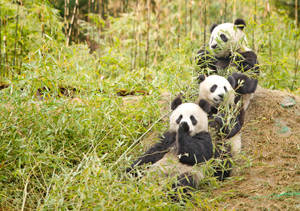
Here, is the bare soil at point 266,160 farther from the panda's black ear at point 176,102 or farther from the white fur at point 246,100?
the panda's black ear at point 176,102

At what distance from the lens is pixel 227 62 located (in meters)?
3.86

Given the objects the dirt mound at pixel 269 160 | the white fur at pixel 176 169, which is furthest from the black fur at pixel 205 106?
the dirt mound at pixel 269 160

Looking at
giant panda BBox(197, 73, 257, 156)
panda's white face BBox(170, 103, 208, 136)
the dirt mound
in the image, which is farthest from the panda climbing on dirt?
panda's white face BBox(170, 103, 208, 136)

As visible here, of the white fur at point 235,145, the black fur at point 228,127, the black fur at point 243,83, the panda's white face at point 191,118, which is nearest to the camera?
the panda's white face at point 191,118

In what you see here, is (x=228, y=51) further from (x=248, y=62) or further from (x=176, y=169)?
(x=176, y=169)

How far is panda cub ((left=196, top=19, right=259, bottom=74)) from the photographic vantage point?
3.66m

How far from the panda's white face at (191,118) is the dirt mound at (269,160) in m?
0.52

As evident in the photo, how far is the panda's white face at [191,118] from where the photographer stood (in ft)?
9.69

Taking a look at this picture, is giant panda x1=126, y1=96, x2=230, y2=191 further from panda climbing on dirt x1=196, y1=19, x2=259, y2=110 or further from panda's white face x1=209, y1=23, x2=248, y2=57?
panda's white face x1=209, y1=23, x2=248, y2=57

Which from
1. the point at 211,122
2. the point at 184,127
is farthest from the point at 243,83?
the point at 184,127

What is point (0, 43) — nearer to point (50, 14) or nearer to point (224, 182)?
point (50, 14)

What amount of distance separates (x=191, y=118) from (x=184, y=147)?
275 millimetres

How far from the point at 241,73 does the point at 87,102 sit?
1540mm

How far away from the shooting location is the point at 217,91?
3.21 meters
